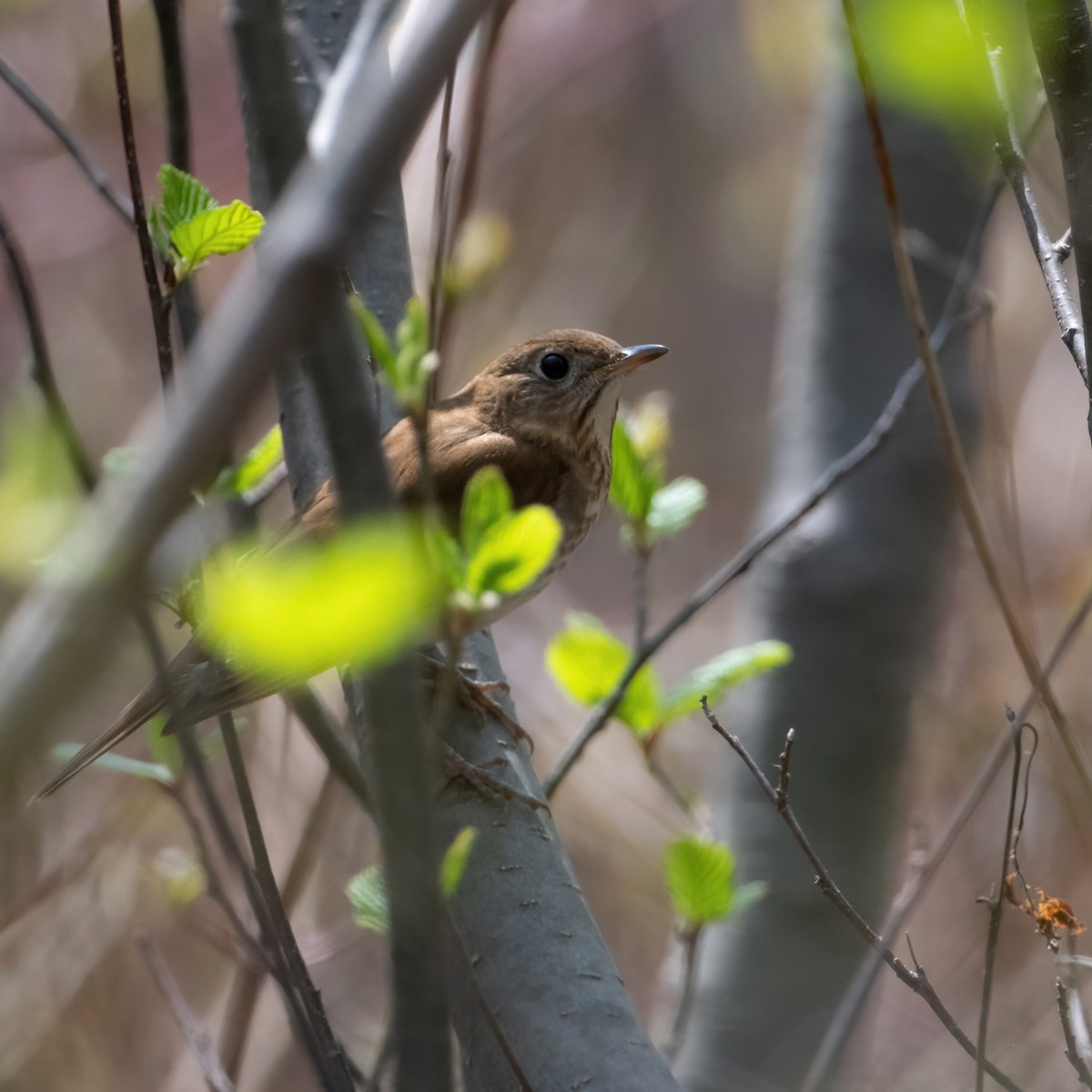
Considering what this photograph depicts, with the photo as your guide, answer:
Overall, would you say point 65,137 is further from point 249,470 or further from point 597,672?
point 597,672

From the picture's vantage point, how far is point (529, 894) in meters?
1.50

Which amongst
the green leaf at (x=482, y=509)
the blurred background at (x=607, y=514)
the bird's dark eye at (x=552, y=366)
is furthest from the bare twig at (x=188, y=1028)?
the bird's dark eye at (x=552, y=366)

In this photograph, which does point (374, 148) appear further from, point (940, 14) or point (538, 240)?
point (538, 240)

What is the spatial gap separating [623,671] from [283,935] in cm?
80

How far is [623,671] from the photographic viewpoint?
1.84 m

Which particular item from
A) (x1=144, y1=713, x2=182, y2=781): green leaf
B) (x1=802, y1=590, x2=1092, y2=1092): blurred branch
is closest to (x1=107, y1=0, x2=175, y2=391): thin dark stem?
(x1=144, y1=713, x2=182, y2=781): green leaf

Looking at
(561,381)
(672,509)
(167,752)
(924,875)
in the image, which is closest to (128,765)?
(167,752)

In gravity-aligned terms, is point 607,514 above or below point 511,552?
below

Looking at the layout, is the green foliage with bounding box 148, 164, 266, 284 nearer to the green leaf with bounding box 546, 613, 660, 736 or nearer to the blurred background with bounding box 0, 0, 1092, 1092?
the green leaf with bounding box 546, 613, 660, 736

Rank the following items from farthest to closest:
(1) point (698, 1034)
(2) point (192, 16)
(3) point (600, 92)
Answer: (3) point (600, 92)
(2) point (192, 16)
(1) point (698, 1034)

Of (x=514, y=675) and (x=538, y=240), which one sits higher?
(x=538, y=240)

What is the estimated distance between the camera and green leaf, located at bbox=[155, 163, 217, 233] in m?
1.38

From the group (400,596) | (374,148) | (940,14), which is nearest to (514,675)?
(940,14)

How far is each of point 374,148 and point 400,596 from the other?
1.06 feet
